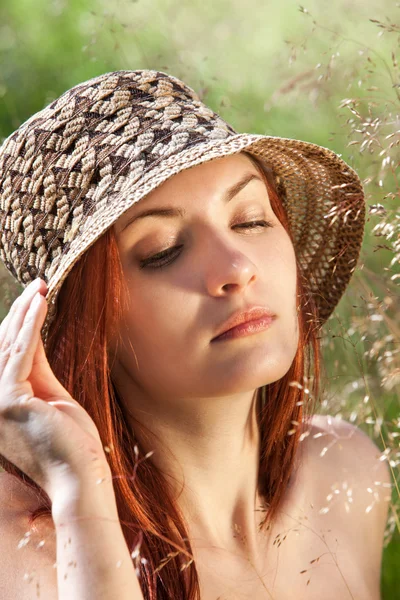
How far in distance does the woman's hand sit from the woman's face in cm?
21

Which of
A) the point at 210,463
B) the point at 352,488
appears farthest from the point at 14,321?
the point at 352,488

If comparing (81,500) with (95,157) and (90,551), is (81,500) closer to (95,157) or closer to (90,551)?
Answer: (90,551)

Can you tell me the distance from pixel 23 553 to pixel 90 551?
0.28 metres

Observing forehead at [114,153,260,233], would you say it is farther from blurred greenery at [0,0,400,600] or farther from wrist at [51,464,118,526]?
blurred greenery at [0,0,400,600]

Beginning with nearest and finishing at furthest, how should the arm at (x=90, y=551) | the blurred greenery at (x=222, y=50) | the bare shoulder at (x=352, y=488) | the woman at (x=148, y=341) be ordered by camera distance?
the arm at (x=90, y=551), the woman at (x=148, y=341), the bare shoulder at (x=352, y=488), the blurred greenery at (x=222, y=50)

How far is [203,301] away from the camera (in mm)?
1577

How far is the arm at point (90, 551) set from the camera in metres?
1.35

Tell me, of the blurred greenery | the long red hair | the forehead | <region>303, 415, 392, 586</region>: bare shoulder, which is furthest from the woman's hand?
the blurred greenery

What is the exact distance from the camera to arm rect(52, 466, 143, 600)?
4.44 ft

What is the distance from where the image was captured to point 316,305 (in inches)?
85.4

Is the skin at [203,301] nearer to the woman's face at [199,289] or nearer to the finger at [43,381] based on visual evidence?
the woman's face at [199,289]

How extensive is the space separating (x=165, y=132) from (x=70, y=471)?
73 centimetres

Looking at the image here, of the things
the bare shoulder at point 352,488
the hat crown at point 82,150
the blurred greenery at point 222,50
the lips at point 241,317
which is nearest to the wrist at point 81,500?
the lips at point 241,317

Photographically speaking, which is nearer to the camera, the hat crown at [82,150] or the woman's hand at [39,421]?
the woman's hand at [39,421]
